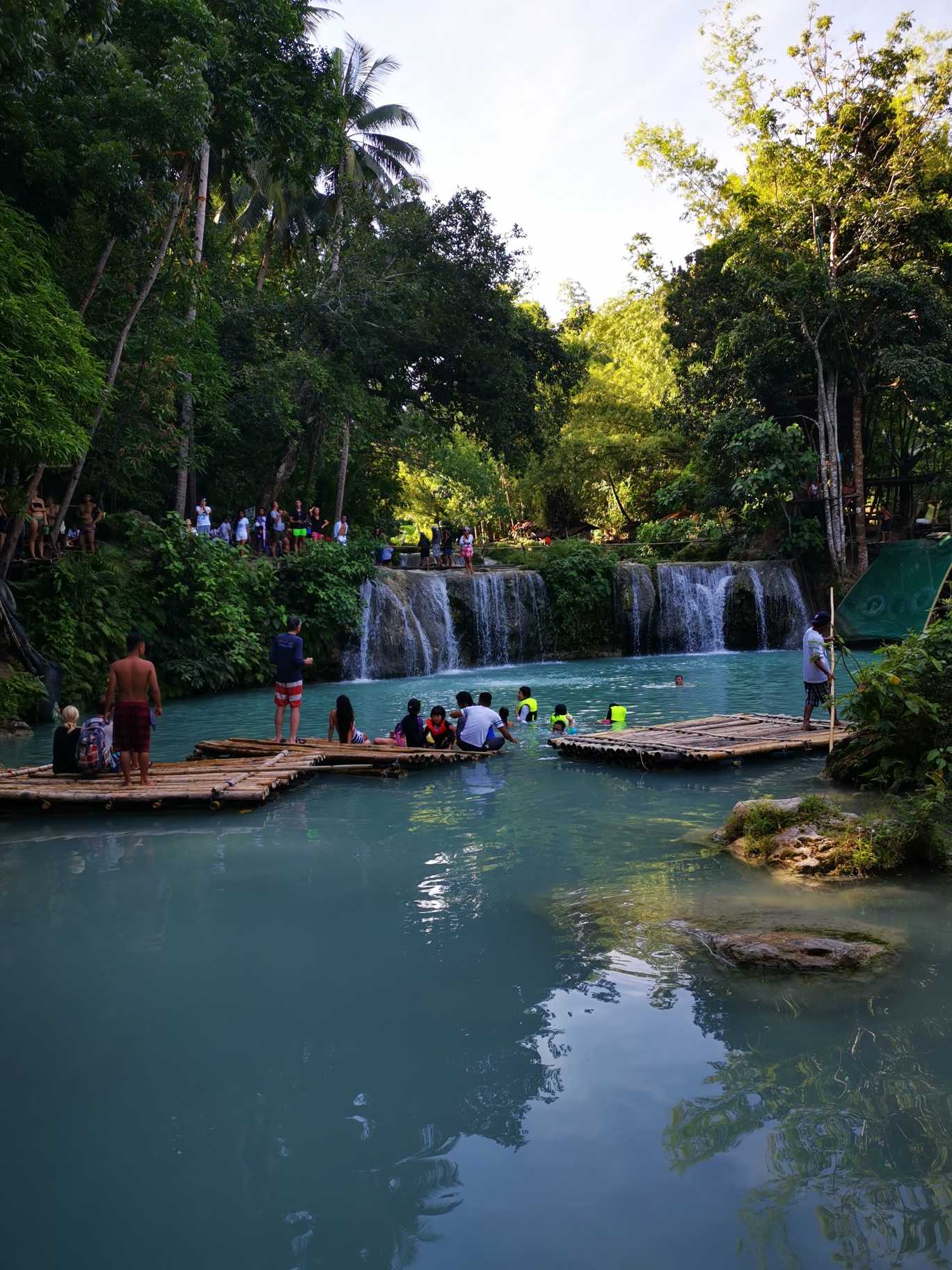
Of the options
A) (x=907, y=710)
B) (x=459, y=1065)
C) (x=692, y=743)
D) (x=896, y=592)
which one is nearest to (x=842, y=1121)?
(x=459, y=1065)

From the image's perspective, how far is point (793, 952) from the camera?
5195mm

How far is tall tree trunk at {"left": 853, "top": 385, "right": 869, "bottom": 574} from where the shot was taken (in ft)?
96.5

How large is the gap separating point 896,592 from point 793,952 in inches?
969

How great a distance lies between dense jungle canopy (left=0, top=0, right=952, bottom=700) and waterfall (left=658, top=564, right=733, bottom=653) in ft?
8.85

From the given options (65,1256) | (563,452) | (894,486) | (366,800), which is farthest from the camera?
(563,452)

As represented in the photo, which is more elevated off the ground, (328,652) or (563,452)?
(563,452)

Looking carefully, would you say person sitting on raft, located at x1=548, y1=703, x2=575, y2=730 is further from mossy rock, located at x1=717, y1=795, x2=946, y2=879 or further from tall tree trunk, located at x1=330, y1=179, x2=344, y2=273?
tall tree trunk, located at x1=330, y1=179, x2=344, y2=273

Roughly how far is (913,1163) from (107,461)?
64.0 feet

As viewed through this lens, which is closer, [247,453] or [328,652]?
[328,652]

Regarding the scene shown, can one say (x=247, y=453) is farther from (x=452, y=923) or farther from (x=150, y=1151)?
(x=150, y=1151)

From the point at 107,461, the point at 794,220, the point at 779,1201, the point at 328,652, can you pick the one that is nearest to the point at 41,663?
the point at 107,461

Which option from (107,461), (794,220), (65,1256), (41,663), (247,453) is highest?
(794,220)

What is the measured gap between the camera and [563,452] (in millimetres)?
40562

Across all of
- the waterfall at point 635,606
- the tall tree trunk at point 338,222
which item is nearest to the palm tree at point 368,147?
the tall tree trunk at point 338,222
